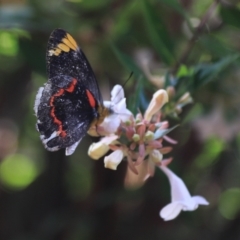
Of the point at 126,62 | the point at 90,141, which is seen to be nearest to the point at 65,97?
the point at 126,62

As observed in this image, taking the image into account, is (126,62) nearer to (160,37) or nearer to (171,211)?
(160,37)

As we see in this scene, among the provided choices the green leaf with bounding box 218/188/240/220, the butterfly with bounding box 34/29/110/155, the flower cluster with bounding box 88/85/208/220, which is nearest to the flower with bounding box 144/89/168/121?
the flower cluster with bounding box 88/85/208/220

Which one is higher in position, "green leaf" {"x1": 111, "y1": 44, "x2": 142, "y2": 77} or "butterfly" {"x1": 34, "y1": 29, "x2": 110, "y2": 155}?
"butterfly" {"x1": 34, "y1": 29, "x2": 110, "y2": 155}

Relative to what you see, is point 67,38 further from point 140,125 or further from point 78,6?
point 78,6

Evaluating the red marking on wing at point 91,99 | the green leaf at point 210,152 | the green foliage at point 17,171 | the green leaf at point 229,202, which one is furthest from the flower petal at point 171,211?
the green foliage at point 17,171

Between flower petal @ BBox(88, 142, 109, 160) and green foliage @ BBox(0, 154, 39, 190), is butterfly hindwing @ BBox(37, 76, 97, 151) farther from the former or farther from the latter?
green foliage @ BBox(0, 154, 39, 190)


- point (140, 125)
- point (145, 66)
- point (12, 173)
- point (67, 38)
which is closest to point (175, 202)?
point (140, 125)
